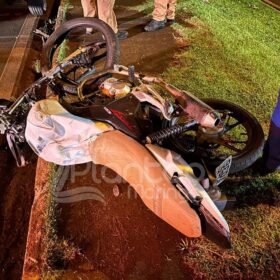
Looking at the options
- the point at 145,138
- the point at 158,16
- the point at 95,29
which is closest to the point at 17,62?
the point at 95,29

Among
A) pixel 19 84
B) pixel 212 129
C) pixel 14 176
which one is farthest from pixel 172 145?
pixel 19 84

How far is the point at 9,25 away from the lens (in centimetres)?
703

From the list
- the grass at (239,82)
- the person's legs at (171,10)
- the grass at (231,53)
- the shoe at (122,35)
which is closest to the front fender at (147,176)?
the grass at (239,82)

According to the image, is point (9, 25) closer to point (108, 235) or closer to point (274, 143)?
point (108, 235)

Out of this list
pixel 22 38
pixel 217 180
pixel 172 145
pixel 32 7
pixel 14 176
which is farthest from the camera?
pixel 22 38

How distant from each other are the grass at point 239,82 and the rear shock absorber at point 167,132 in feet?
3.00

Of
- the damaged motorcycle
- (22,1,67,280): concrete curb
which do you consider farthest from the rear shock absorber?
(22,1,67,280): concrete curb

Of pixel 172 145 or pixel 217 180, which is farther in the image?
pixel 172 145

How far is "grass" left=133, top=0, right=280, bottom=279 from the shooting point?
2.84 meters

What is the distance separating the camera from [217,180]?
2.65m

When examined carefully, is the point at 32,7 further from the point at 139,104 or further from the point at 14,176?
the point at 139,104

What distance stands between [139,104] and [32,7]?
4.04m

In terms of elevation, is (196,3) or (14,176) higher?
(196,3)

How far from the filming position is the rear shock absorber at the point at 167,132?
2775 millimetres
